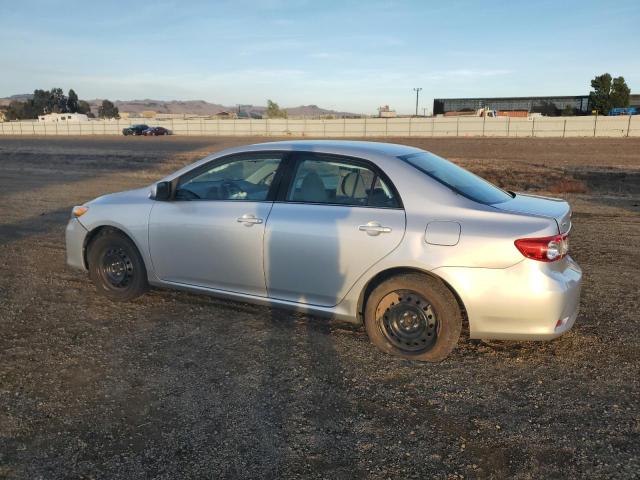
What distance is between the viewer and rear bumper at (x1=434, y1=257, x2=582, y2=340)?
3.79 meters

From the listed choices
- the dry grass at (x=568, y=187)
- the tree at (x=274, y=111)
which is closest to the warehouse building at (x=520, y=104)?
the tree at (x=274, y=111)

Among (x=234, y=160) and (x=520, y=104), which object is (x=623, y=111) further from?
(x=234, y=160)

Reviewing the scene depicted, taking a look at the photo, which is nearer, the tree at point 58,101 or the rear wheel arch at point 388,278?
the rear wheel arch at point 388,278

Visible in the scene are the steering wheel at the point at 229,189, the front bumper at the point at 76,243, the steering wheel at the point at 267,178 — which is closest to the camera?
the steering wheel at the point at 267,178

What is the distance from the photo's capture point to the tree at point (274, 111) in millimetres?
128125

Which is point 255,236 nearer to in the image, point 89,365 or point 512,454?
point 89,365

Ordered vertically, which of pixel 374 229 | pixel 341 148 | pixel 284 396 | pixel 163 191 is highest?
pixel 341 148

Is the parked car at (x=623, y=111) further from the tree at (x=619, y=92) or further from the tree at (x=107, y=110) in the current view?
the tree at (x=107, y=110)

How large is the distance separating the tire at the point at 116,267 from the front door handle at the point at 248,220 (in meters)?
1.28

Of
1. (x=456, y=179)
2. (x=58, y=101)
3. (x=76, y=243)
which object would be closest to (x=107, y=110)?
(x=58, y=101)

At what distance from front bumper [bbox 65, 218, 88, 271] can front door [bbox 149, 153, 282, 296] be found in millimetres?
940

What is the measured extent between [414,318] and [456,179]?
1.21m

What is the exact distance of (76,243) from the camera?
5.63 meters

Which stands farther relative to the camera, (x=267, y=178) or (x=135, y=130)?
(x=135, y=130)
